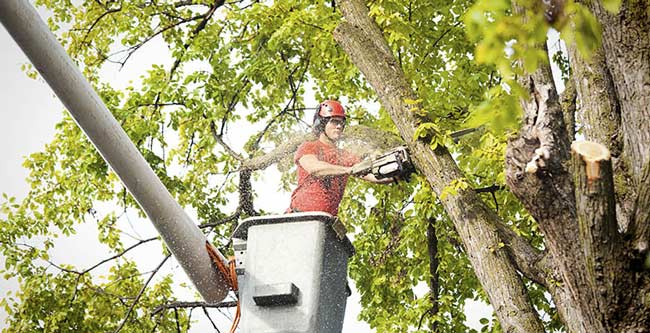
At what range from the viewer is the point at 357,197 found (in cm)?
899

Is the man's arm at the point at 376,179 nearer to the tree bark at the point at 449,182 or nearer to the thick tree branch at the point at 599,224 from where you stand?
the tree bark at the point at 449,182

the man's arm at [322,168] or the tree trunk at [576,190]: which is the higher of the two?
the man's arm at [322,168]

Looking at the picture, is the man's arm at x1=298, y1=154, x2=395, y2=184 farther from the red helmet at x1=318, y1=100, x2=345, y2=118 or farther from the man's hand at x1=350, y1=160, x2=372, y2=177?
the red helmet at x1=318, y1=100, x2=345, y2=118

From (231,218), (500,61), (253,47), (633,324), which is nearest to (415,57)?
(253,47)

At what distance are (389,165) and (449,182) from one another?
1.38 feet

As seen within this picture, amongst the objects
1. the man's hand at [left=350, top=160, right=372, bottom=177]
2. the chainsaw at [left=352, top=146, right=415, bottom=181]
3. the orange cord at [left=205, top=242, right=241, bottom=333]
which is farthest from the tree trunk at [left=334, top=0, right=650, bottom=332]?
the orange cord at [left=205, top=242, right=241, bottom=333]

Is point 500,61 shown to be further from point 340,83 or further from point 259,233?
point 340,83

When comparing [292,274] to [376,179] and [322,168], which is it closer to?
[322,168]

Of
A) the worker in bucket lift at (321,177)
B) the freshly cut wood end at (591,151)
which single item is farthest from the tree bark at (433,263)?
the freshly cut wood end at (591,151)

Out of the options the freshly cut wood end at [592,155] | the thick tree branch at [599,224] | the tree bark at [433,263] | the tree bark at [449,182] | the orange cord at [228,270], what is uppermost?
the tree bark at [433,263]

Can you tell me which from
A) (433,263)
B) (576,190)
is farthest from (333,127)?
(433,263)

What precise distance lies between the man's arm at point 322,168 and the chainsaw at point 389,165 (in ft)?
0.25

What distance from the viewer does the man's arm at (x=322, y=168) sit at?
4867 mm

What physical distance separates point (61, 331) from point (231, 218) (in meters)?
2.20
